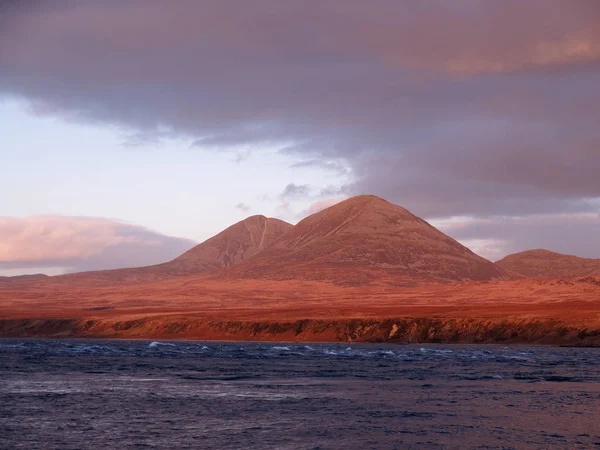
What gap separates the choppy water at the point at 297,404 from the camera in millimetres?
30266

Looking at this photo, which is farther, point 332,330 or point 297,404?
point 332,330

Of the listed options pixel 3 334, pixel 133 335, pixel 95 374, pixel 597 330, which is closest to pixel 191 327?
pixel 133 335

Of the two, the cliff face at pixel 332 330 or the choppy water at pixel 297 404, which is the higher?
the cliff face at pixel 332 330

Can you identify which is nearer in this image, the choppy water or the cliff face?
the choppy water

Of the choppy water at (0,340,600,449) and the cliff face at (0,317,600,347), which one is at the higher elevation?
the cliff face at (0,317,600,347)

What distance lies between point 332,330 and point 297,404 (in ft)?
268

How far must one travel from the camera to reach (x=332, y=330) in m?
121

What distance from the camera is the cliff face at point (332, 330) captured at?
109 m

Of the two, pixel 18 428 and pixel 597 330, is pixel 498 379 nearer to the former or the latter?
pixel 18 428

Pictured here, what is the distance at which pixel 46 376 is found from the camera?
5403 centimetres

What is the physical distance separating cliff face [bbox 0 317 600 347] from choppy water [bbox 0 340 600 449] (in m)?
39.7

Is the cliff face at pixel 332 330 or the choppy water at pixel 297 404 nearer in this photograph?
the choppy water at pixel 297 404

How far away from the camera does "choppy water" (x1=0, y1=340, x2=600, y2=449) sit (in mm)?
30266

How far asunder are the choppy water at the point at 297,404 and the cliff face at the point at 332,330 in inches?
1564
